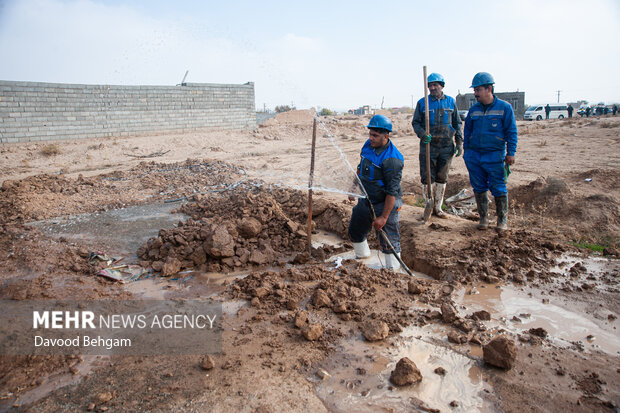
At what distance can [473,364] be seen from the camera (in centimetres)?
288

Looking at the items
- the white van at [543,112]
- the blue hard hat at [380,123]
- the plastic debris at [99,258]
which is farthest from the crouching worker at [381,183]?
the white van at [543,112]

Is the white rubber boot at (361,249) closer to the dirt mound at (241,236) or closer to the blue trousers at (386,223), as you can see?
the blue trousers at (386,223)

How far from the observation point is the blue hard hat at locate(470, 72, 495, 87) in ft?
15.9

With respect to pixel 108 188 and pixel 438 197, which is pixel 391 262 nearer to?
pixel 438 197

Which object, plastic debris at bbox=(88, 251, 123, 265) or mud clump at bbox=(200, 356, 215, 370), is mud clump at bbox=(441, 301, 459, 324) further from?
plastic debris at bbox=(88, 251, 123, 265)

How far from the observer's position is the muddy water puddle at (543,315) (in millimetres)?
3162

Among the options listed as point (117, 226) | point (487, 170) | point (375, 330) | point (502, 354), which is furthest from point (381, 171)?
point (117, 226)

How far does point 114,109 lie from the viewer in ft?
52.3

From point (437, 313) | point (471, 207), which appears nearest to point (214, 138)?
point (471, 207)

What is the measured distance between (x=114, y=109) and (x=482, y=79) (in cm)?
1506

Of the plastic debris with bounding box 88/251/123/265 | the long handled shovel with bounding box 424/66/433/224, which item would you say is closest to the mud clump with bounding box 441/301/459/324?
the long handled shovel with bounding box 424/66/433/224

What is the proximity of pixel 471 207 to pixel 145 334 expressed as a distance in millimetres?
5922

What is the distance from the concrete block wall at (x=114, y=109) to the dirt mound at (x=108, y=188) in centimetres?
671

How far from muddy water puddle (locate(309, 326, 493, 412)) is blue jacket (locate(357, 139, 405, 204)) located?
155cm
